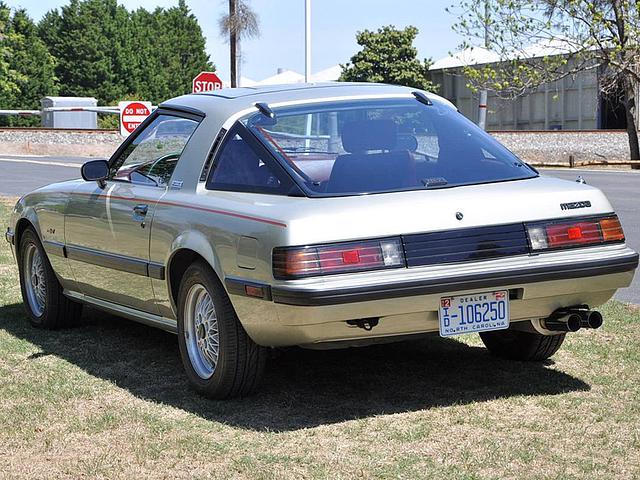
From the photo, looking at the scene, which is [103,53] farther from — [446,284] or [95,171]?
[446,284]

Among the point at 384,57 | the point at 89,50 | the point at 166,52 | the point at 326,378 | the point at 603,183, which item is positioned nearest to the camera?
the point at 326,378

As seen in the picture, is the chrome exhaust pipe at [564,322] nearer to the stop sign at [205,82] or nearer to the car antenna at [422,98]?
the car antenna at [422,98]

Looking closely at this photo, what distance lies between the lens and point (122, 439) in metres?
5.32

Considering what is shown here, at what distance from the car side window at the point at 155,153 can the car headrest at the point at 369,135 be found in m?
0.94

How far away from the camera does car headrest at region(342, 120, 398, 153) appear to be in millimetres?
6098

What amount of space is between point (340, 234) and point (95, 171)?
2.45 m

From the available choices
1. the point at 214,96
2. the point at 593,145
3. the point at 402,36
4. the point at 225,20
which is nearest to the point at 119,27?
the point at 402,36

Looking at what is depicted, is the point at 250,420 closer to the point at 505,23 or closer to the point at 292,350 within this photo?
the point at 292,350

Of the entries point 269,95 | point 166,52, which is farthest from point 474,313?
point 166,52

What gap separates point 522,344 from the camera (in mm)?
6699

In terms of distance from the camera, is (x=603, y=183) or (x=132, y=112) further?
(x=603, y=183)

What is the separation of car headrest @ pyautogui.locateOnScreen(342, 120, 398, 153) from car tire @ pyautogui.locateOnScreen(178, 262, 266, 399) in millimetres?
986

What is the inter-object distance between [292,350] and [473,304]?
74.0 inches

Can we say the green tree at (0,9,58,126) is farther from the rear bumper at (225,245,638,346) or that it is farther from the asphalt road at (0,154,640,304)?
the rear bumper at (225,245,638,346)
